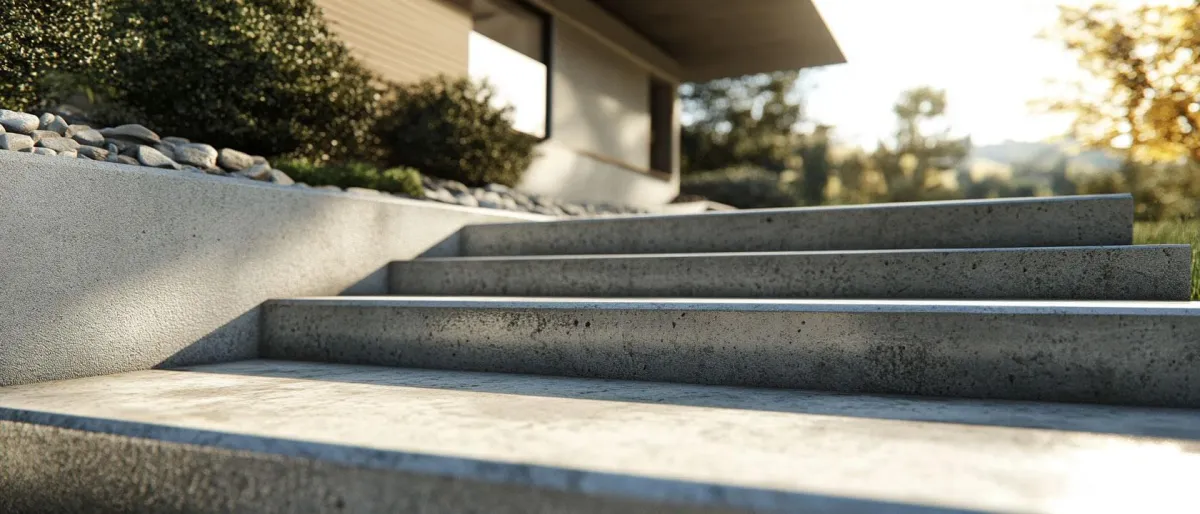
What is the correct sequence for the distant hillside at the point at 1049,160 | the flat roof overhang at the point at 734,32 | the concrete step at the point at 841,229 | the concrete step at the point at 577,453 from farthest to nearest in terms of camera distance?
the distant hillside at the point at 1049,160, the flat roof overhang at the point at 734,32, the concrete step at the point at 841,229, the concrete step at the point at 577,453

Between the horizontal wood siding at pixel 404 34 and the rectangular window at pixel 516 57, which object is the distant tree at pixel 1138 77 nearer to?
the rectangular window at pixel 516 57

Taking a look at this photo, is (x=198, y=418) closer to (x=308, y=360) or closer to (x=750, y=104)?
(x=308, y=360)

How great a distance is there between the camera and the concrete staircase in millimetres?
1064

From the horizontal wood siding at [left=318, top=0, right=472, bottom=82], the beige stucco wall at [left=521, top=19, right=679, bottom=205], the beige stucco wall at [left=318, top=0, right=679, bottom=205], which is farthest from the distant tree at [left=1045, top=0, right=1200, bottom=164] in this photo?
the horizontal wood siding at [left=318, top=0, right=472, bottom=82]

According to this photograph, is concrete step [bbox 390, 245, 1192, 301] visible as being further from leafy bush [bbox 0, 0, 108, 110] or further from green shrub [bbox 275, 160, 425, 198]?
leafy bush [bbox 0, 0, 108, 110]

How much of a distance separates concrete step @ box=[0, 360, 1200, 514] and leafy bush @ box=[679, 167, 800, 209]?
12755 mm

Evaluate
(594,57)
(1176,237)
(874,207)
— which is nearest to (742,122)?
(594,57)

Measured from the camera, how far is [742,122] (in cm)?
2281

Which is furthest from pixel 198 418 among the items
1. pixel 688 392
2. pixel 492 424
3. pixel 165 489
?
pixel 688 392

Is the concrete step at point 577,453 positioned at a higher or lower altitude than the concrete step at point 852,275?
lower

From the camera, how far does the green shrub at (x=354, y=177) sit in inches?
146

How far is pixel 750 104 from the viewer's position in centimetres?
2334

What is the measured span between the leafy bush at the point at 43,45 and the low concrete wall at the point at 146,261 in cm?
134

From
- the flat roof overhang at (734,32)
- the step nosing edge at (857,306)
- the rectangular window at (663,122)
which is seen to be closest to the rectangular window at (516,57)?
the flat roof overhang at (734,32)
